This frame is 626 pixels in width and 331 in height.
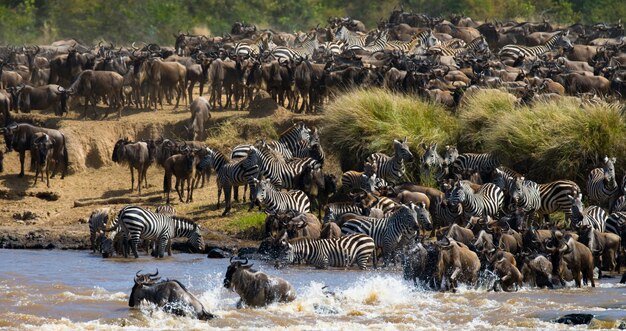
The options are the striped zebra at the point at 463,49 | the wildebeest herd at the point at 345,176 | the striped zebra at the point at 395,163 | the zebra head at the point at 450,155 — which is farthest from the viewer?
the striped zebra at the point at 463,49

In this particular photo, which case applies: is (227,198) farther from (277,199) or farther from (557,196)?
(557,196)

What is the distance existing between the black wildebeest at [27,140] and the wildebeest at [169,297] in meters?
11.3

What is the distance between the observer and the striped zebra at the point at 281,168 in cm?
2336

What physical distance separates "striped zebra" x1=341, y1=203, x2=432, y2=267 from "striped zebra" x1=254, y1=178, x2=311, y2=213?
1.76 meters

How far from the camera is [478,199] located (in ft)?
70.0

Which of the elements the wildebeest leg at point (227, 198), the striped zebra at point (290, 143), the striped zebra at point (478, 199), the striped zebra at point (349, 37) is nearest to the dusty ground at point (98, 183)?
the wildebeest leg at point (227, 198)

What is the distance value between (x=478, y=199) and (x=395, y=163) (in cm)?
234

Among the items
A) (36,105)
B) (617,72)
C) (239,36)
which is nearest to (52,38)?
(239,36)

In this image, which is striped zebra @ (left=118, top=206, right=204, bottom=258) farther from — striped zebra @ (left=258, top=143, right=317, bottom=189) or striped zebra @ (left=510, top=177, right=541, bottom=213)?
striped zebra @ (left=510, top=177, right=541, bottom=213)

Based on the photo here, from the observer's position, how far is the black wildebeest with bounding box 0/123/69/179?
1041 inches

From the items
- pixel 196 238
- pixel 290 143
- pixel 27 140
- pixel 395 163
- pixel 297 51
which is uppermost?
pixel 297 51

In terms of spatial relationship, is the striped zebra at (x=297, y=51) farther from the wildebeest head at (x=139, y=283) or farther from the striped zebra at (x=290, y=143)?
the wildebeest head at (x=139, y=283)

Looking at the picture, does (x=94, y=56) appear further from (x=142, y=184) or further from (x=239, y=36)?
(x=239, y=36)

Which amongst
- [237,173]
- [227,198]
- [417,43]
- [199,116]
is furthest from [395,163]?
[417,43]
